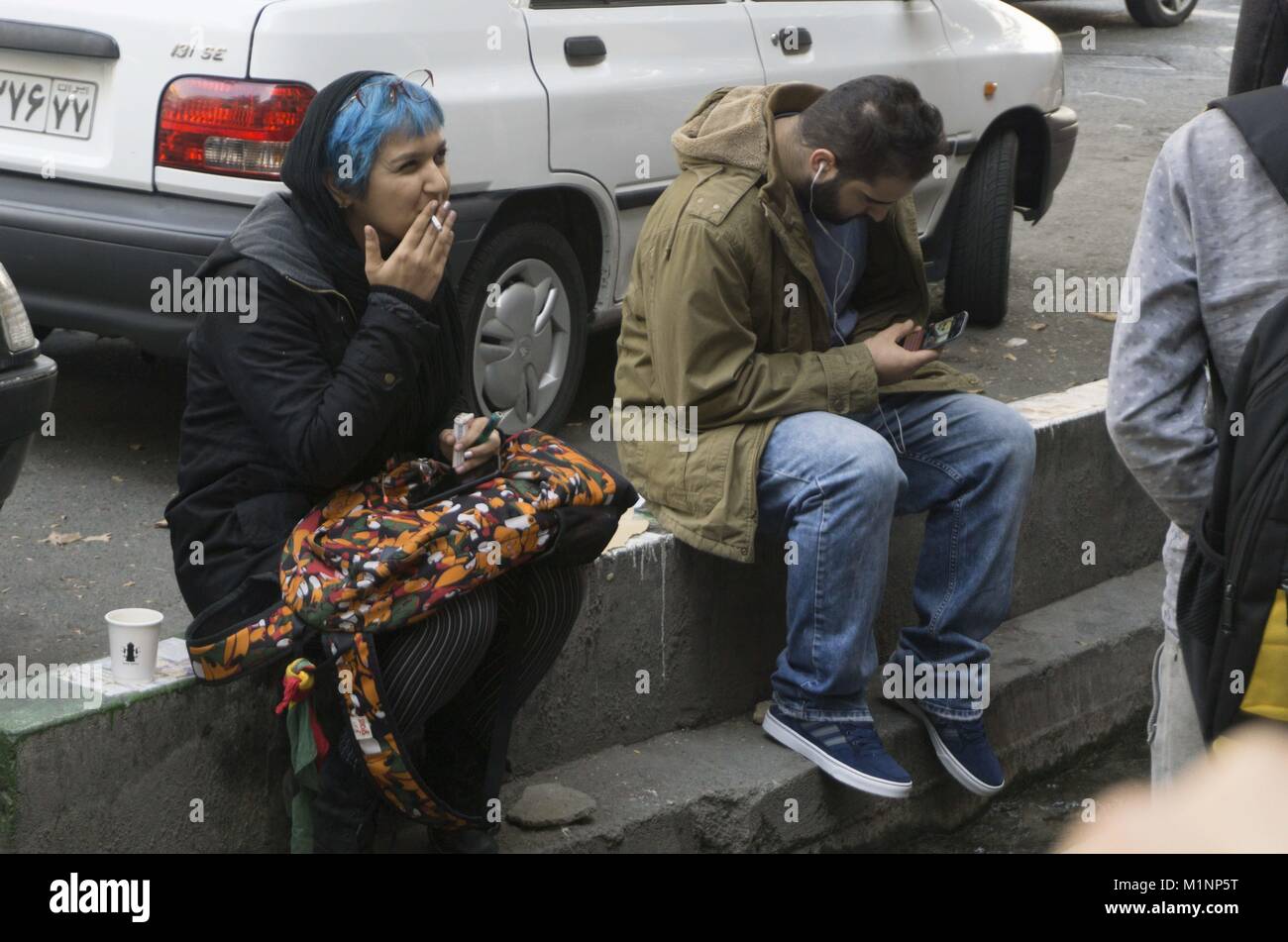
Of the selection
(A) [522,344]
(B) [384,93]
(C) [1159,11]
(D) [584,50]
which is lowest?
(A) [522,344]

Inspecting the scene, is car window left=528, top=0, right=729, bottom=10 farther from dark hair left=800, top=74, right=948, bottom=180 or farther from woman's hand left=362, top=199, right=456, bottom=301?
woman's hand left=362, top=199, right=456, bottom=301

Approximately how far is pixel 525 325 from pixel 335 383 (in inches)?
88.0

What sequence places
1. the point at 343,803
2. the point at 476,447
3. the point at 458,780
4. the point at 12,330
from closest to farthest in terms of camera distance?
the point at 343,803 → the point at 476,447 → the point at 458,780 → the point at 12,330

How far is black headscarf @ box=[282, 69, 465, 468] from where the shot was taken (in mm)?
2912

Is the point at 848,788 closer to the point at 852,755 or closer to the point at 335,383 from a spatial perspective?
the point at 852,755

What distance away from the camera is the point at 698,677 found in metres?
3.91

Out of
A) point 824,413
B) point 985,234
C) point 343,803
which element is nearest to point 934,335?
point 824,413

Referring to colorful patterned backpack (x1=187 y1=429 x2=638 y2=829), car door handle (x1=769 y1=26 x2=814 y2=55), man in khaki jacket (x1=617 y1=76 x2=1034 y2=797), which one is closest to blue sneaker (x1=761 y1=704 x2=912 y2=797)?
man in khaki jacket (x1=617 y1=76 x2=1034 y2=797)

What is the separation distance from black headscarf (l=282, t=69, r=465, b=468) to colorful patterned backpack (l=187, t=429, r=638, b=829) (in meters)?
0.13

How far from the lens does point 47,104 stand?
15.1 ft
